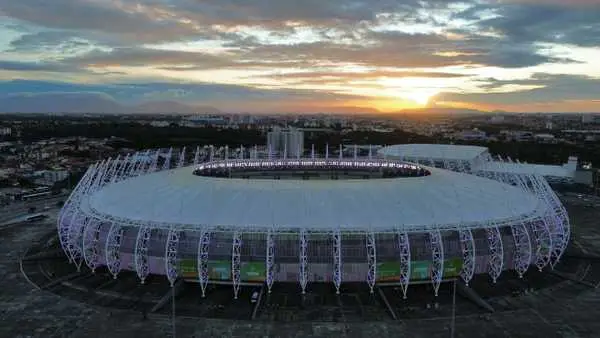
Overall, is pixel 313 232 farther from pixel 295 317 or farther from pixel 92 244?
pixel 92 244

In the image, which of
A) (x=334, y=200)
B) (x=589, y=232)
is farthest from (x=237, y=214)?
(x=589, y=232)

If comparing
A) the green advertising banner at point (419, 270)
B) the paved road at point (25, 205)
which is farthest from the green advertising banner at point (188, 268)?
the paved road at point (25, 205)

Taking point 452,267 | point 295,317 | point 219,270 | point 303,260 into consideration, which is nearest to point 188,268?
point 219,270

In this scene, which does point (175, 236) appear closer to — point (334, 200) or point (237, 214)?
point (237, 214)

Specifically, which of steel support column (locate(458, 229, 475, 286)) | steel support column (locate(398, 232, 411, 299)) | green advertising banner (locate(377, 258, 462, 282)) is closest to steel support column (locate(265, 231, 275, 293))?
green advertising banner (locate(377, 258, 462, 282))

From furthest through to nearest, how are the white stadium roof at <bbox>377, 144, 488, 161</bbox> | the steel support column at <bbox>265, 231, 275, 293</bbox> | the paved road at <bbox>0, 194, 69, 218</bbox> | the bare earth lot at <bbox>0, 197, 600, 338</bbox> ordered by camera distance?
the white stadium roof at <bbox>377, 144, 488, 161</bbox> < the paved road at <bbox>0, 194, 69, 218</bbox> < the steel support column at <bbox>265, 231, 275, 293</bbox> < the bare earth lot at <bbox>0, 197, 600, 338</bbox>

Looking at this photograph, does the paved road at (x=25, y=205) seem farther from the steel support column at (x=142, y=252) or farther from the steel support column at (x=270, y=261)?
the steel support column at (x=270, y=261)

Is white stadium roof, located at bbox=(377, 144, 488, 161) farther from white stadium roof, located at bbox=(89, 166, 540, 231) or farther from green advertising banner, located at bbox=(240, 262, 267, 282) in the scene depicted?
green advertising banner, located at bbox=(240, 262, 267, 282)
